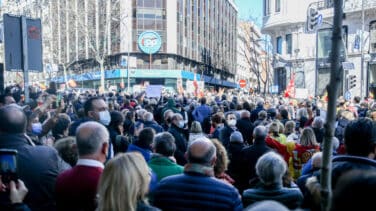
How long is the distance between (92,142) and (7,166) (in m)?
0.66

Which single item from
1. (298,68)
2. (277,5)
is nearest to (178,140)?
(298,68)

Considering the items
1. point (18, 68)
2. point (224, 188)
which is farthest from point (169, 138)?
point (18, 68)

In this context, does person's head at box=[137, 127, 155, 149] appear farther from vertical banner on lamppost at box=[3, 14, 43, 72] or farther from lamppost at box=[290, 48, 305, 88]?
lamppost at box=[290, 48, 305, 88]

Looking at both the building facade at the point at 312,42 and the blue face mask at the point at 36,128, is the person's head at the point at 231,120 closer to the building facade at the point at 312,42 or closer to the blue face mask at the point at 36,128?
the blue face mask at the point at 36,128

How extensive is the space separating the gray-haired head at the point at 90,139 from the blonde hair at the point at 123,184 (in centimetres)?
47

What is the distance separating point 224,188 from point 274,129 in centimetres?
397

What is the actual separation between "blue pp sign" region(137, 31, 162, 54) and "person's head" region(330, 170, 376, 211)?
5204 cm

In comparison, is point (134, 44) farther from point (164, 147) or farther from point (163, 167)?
point (163, 167)

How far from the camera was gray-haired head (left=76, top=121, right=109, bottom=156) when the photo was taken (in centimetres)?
320

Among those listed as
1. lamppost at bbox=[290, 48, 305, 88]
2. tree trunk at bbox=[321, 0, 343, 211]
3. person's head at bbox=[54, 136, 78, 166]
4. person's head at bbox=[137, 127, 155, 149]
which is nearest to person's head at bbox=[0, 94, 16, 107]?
person's head at bbox=[137, 127, 155, 149]

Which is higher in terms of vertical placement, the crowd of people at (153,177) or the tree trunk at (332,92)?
the tree trunk at (332,92)

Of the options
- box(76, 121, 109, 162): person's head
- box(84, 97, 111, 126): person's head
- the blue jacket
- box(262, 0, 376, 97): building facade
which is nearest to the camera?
box(76, 121, 109, 162): person's head

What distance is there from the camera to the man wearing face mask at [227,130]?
8.03 metres

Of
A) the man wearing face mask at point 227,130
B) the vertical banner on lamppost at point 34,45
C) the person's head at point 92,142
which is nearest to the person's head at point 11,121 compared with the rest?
the person's head at point 92,142
